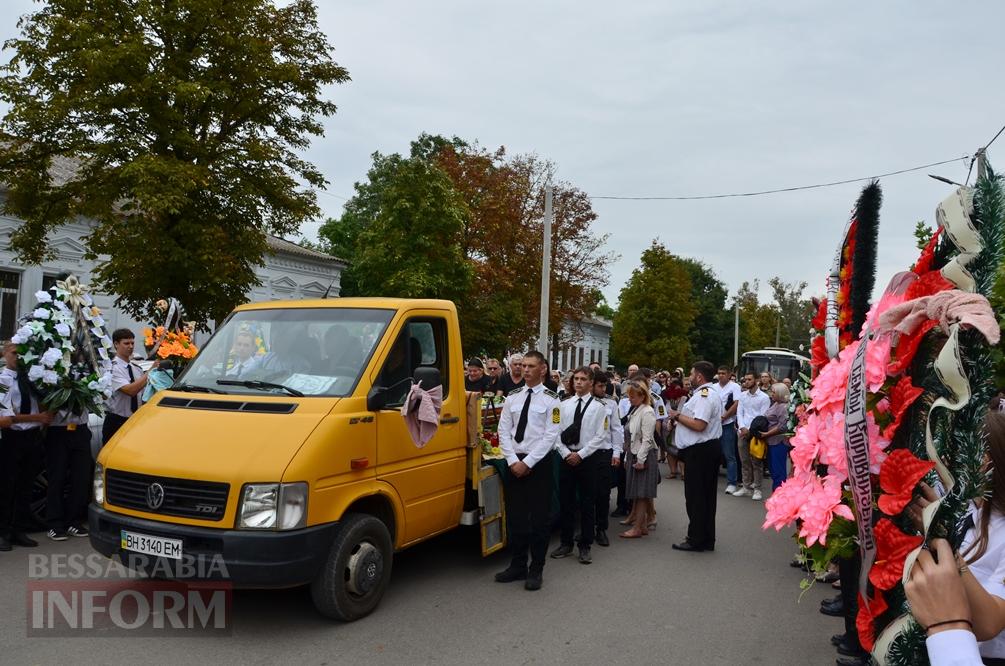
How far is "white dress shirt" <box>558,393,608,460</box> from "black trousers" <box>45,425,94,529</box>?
4655 mm

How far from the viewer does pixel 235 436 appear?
4914mm

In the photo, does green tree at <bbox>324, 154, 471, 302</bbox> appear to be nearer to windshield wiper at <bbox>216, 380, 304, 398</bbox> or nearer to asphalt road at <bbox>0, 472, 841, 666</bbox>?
asphalt road at <bbox>0, 472, 841, 666</bbox>

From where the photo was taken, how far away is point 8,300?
2422 cm

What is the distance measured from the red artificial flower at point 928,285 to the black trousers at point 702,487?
5.65 meters

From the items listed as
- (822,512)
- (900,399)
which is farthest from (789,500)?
(900,399)

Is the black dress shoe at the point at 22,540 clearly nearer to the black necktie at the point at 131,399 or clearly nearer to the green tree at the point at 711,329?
the black necktie at the point at 131,399

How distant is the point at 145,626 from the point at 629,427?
5880 millimetres

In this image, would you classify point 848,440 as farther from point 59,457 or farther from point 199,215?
point 199,215

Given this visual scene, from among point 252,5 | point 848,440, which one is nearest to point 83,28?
point 252,5

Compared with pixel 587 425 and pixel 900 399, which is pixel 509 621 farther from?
pixel 900 399

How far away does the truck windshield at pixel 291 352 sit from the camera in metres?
5.49

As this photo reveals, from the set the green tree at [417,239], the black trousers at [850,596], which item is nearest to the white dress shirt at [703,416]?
the black trousers at [850,596]

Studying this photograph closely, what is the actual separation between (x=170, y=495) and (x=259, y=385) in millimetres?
1009

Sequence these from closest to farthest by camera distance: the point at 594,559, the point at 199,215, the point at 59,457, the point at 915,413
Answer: the point at 915,413 < the point at 59,457 < the point at 594,559 < the point at 199,215
